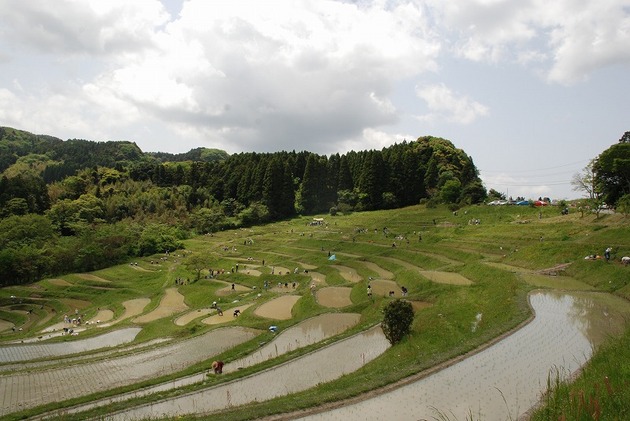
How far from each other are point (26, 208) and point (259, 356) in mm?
78928

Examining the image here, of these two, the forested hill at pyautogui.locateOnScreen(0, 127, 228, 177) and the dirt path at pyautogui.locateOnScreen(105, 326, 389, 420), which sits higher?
the forested hill at pyautogui.locateOnScreen(0, 127, 228, 177)

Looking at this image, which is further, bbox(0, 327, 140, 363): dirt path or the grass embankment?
bbox(0, 327, 140, 363): dirt path

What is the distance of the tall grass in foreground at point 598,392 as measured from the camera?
15.8ft

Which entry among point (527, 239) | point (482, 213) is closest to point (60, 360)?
point (527, 239)

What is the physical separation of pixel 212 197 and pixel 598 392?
87.5 metres

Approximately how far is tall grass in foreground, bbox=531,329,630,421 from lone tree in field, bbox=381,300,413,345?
6.90 m

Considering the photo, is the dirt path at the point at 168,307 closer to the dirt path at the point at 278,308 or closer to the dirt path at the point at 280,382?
the dirt path at the point at 278,308

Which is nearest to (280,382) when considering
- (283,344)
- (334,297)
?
(283,344)

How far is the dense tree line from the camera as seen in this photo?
63969mm

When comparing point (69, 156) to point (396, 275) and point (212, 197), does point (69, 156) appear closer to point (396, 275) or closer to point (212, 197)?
point (212, 197)

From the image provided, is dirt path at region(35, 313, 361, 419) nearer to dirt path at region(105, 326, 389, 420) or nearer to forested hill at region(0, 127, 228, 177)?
dirt path at region(105, 326, 389, 420)

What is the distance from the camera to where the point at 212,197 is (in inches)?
3494

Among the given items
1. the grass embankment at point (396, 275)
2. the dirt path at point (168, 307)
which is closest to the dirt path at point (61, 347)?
the grass embankment at point (396, 275)

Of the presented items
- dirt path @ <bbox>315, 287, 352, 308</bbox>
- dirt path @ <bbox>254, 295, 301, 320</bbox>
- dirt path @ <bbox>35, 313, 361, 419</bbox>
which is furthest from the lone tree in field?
dirt path @ <bbox>254, 295, 301, 320</bbox>
